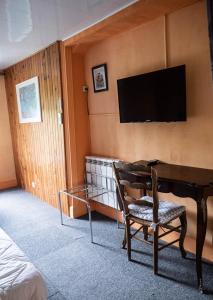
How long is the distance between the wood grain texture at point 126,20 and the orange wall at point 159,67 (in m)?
0.08

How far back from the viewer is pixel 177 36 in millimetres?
2213

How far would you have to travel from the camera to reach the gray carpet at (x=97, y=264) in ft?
6.24

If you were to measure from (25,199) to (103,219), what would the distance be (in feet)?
5.21

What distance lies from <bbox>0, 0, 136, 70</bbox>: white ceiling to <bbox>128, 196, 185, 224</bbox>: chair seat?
1714 millimetres

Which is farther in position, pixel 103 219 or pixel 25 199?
pixel 25 199

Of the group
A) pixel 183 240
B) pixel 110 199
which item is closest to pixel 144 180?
pixel 183 240

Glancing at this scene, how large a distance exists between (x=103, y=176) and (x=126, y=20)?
5.56 feet

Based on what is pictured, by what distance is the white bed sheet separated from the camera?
1.24 metres

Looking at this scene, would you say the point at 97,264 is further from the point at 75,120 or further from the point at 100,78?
the point at 100,78

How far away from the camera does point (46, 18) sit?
234cm

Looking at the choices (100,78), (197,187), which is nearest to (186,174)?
(197,187)

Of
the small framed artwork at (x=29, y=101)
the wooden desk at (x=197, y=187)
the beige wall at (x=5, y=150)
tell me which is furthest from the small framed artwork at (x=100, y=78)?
the beige wall at (x=5, y=150)

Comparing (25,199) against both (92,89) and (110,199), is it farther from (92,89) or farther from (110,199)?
(92,89)

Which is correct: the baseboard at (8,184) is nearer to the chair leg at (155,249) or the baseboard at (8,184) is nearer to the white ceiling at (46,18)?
the white ceiling at (46,18)
